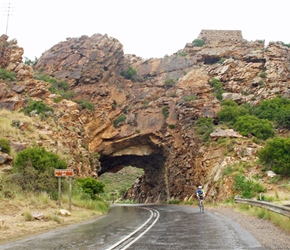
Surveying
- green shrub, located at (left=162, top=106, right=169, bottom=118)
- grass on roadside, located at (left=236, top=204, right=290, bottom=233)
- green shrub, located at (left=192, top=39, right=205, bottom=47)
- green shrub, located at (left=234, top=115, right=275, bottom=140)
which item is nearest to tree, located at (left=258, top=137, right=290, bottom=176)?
green shrub, located at (left=234, top=115, right=275, bottom=140)

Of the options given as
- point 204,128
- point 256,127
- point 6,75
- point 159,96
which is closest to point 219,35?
point 159,96

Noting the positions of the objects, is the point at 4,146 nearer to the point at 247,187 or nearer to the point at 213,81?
the point at 247,187

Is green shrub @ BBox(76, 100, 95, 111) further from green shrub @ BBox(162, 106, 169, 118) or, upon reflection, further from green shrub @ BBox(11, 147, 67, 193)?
green shrub @ BBox(11, 147, 67, 193)

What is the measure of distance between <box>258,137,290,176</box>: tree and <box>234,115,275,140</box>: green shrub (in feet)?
22.0

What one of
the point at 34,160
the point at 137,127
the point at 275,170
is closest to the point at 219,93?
the point at 137,127

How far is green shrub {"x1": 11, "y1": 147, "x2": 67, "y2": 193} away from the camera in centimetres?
2118

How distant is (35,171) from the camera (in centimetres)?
2177

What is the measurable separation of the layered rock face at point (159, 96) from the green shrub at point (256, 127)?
309cm

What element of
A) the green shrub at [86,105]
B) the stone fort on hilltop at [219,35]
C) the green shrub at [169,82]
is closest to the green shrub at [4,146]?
the green shrub at [86,105]

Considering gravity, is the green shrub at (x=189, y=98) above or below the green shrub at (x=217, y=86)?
below

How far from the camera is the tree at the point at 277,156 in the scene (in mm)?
30719

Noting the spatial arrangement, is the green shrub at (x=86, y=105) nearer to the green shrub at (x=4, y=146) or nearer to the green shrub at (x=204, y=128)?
the green shrub at (x=204, y=128)

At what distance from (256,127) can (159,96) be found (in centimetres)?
1733

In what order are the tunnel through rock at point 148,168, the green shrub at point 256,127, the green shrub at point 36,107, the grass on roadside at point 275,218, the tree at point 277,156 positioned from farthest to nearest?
the tunnel through rock at point 148,168 < the green shrub at point 256,127 < the green shrub at point 36,107 < the tree at point 277,156 < the grass on roadside at point 275,218
